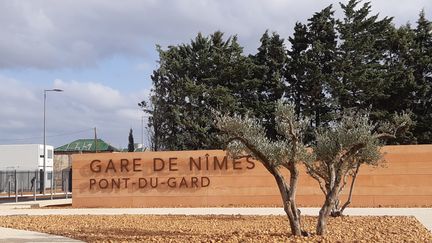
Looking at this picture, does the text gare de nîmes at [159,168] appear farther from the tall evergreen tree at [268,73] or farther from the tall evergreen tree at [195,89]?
the tall evergreen tree at [268,73]

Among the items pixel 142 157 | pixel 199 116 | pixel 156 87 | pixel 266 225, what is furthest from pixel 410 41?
pixel 266 225

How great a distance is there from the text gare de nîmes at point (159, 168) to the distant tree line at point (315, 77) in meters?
15.1

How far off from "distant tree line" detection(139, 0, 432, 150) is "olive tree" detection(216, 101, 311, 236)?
28.3 m

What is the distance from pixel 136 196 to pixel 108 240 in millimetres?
13673

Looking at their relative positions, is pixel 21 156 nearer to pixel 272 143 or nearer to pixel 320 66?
pixel 320 66

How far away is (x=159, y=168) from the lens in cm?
2581

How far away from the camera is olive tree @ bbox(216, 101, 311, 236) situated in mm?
11367

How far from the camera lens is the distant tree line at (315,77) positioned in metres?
41.5

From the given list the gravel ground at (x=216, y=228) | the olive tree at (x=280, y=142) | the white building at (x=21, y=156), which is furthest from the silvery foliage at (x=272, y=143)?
the white building at (x=21, y=156)

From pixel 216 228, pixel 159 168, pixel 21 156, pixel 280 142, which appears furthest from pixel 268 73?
pixel 21 156

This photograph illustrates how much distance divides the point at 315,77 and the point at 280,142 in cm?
3056

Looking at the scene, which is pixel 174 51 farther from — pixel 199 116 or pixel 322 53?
pixel 322 53

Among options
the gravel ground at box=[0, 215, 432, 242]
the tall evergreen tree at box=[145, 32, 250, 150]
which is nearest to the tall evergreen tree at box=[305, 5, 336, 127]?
the tall evergreen tree at box=[145, 32, 250, 150]

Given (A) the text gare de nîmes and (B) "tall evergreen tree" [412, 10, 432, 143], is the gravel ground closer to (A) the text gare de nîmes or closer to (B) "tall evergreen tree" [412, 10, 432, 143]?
(A) the text gare de nîmes
